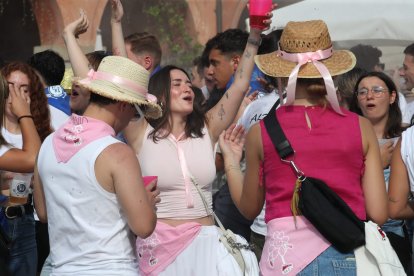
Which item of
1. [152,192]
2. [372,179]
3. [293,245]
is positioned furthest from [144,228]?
[372,179]

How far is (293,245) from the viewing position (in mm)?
3361

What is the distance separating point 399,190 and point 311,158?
2.21ft

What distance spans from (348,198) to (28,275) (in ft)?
7.61

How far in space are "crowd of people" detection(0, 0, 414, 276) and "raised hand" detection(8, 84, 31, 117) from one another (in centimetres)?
1

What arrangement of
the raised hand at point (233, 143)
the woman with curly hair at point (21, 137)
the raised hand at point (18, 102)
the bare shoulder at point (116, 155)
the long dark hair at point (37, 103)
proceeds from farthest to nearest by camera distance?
1. the long dark hair at point (37, 103)
2. the woman with curly hair at point (21, 137)
3. the raised hand at point (18, 102)
4. the raised hand at point (233, 143)
5. the bare shoulder at point (116, 155)

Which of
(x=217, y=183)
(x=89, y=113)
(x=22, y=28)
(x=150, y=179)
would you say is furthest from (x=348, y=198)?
(x=22, y=28)

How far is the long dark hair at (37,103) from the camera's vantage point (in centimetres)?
495

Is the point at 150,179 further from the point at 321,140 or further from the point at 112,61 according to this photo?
the point at 321,140

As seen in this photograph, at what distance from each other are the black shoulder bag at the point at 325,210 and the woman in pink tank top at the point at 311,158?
0.11ft

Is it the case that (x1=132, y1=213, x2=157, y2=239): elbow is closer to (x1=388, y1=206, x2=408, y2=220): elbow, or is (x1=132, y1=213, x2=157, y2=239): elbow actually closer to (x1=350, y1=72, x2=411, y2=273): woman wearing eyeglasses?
(x1=388, y1=206, x2=408, y2=220): elbow

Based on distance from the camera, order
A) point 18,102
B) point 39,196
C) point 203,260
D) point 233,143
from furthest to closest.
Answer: point 18,102 → point 203,260 → point 233,143 → point 39,196

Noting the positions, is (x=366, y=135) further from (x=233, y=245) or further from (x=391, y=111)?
(x=391, y=111)

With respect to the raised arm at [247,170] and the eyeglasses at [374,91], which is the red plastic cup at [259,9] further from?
the eyeglasses at [374,91]

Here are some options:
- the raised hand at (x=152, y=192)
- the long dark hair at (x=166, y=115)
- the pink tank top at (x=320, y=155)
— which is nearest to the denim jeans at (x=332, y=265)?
the pink tank top at (x=320, y=155)
